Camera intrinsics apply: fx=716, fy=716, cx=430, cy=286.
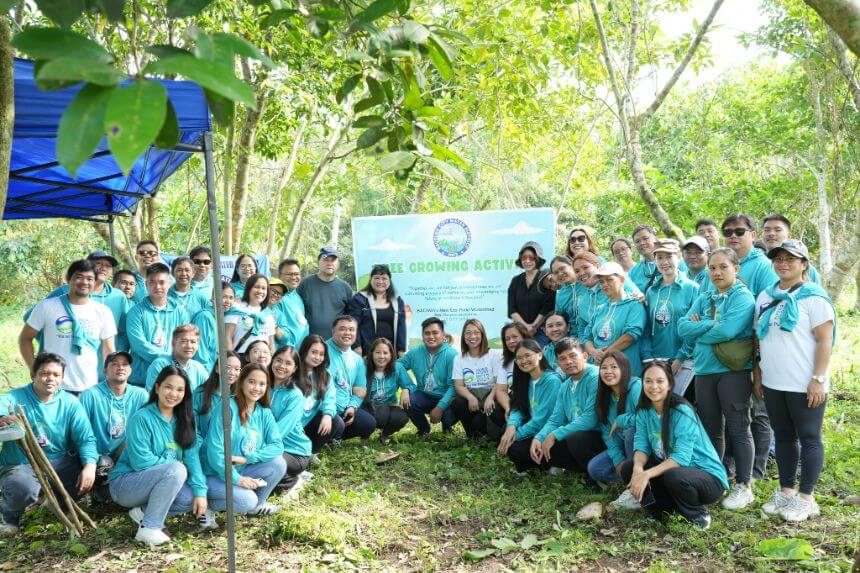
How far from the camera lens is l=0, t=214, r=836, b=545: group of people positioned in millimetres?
3912

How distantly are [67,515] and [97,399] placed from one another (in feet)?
2.25

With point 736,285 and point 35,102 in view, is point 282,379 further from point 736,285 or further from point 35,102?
point 736,285

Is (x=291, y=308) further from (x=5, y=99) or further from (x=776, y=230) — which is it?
(x=5, y=99)

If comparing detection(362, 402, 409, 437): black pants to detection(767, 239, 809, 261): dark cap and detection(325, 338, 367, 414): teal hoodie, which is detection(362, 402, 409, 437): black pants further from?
detection(767, 239, 809, 261): dark cap

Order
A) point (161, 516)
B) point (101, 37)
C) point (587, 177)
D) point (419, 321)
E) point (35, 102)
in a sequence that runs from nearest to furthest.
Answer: point (35, 102)
point (161, 516)
point (419, 321)
point (101, 37)
point (587, 177)

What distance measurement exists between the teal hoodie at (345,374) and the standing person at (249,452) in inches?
45.8

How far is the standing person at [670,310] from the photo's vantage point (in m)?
4.64

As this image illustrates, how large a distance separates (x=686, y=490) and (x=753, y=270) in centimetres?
154

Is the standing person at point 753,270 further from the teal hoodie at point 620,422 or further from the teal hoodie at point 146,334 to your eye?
the teal hoodie at point 146,334

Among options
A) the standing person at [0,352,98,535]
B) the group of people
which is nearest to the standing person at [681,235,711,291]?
the group of people

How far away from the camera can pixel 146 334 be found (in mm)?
4949

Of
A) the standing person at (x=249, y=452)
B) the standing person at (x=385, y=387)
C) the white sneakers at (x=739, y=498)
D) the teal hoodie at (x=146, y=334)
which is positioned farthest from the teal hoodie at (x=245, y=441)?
the white sneakers at (x=739, y=498)

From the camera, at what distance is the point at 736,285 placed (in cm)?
414

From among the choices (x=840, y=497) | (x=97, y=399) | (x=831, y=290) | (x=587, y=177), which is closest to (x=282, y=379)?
(x=97, y=399)
